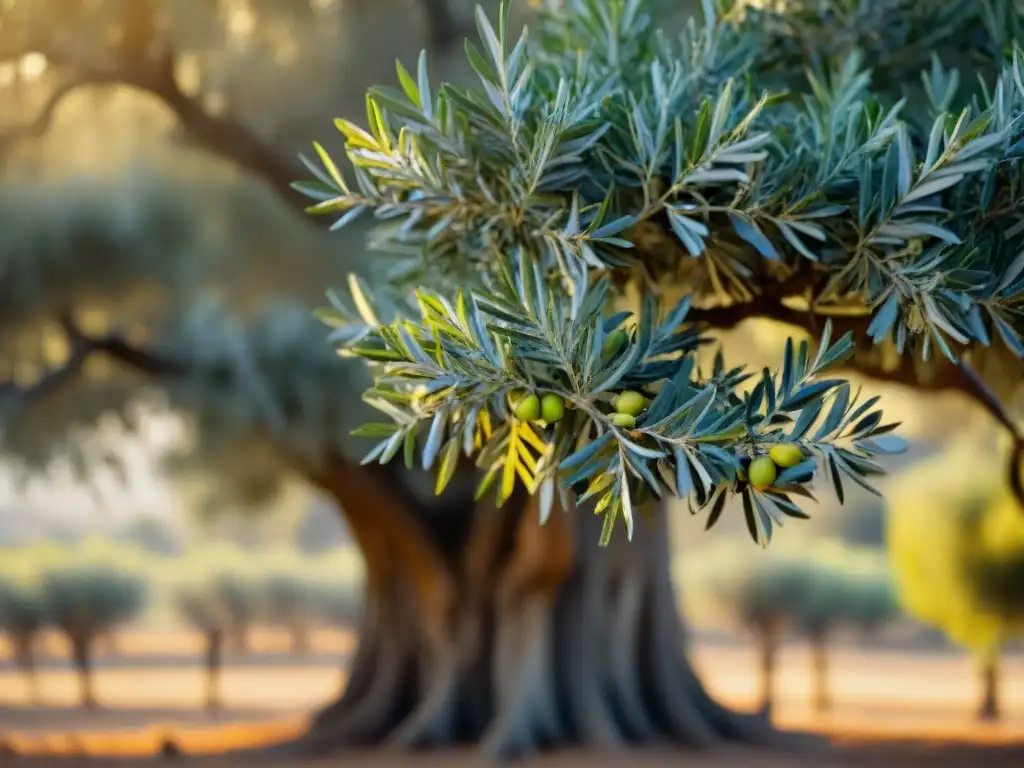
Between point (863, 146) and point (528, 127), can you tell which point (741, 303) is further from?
point (528, 127)

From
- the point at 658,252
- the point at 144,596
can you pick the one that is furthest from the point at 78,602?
the point at 658,252

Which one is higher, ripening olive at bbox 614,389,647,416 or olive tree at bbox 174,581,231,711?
ripening olive at bbox 614,389,647,416

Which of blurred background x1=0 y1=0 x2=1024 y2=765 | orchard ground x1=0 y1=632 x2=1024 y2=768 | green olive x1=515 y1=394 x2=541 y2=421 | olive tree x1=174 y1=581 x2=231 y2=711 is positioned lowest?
orchard ground x1=0 y1=632 x2=1024 y2=768

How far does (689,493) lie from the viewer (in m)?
2.66

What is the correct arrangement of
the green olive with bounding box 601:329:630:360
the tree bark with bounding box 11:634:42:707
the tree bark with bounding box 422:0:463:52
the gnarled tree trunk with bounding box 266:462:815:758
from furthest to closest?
the tree bark with bounding box 11:634:42:707 < the gnarled tree trunk with bounding box 266:462:815:758 < the tree bark with bounding box 422:0:463:52 < the green olive with bounding box 601:329:630:360

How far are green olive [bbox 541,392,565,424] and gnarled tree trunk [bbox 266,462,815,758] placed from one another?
20.3ft

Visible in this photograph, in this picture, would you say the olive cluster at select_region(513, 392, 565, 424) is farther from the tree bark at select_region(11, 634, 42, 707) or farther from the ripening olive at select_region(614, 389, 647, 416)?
the tree bark at select_region(11, 634, 42, 707)

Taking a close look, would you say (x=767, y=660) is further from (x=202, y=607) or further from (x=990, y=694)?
(x=202, y=607)

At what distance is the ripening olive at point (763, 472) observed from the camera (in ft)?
8.79

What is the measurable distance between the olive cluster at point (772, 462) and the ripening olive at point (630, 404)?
0.28 metres

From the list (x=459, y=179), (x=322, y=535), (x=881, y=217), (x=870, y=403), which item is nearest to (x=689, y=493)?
(x=870, y=403)

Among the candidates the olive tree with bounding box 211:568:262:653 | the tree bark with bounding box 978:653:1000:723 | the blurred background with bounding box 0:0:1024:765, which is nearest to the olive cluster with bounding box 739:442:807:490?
the blurred background with bounding box 0:0:1024:765

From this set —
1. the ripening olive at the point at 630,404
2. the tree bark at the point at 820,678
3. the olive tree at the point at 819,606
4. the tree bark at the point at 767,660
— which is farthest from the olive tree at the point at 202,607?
the ripening olive at the point at 630,404

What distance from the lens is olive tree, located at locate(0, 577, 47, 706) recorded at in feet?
69.8
